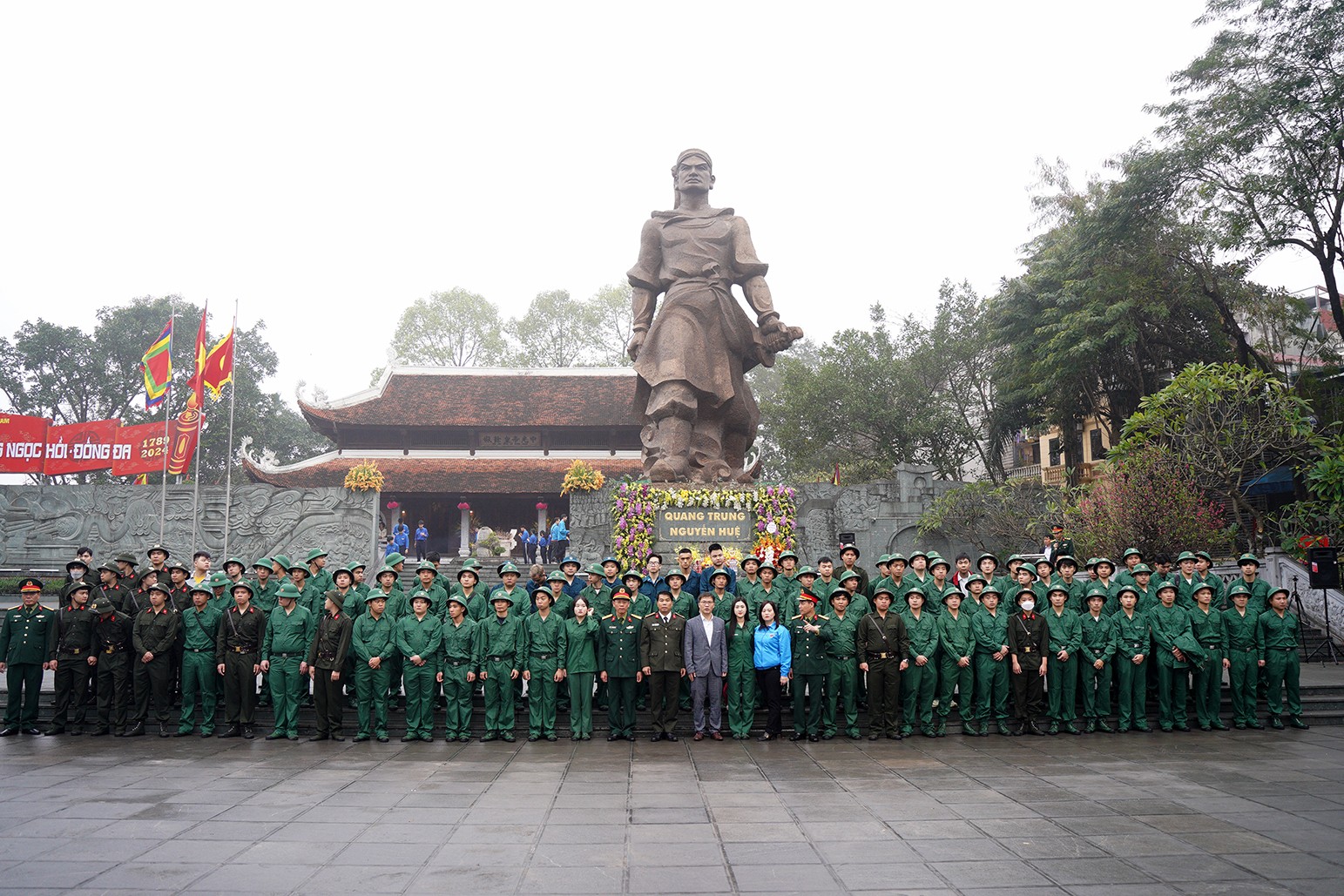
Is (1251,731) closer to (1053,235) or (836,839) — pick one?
(836,839)

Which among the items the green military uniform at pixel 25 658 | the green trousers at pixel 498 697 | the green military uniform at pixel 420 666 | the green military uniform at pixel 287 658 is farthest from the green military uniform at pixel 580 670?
the green military uniform at pixel 25 658

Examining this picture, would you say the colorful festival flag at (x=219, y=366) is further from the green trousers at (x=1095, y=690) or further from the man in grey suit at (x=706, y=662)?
the green trousers at (x=1095, y=690)

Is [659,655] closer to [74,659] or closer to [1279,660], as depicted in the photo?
[74,659]

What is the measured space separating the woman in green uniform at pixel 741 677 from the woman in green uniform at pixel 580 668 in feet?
3.59

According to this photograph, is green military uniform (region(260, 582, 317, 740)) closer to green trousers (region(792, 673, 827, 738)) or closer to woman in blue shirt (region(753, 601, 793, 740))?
woman in blue shirt (region(753, 601, 793, 740))

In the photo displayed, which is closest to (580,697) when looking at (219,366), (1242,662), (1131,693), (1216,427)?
(1131,693)

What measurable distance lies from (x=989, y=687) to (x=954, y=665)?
36 centimetres

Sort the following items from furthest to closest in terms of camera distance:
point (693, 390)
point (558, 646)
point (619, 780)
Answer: point (693, 390)
point (558, 646)
point (619, 780)

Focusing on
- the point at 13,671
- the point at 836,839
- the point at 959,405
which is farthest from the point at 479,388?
the point at 836,839

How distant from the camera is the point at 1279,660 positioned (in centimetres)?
774

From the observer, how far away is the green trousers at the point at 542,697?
7336 millimetres

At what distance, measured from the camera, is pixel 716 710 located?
7.43m

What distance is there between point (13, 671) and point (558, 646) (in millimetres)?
4504

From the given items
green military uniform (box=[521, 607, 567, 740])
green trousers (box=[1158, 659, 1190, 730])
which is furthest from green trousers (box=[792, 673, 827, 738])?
green trousers (box=[1158, 659, 1190, 730])
